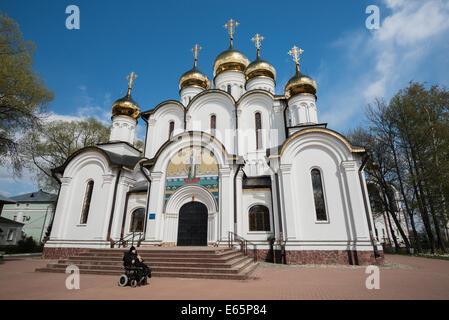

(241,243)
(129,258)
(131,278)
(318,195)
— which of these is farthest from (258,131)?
(131,278)

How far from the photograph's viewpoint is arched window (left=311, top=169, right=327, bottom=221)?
9922mm

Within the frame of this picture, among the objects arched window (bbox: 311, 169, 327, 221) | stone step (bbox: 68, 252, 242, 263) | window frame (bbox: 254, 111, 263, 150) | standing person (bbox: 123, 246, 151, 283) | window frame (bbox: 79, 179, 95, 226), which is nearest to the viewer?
standing person (bbox: 123, 246, 151, 283)

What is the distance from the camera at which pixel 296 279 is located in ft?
20.1

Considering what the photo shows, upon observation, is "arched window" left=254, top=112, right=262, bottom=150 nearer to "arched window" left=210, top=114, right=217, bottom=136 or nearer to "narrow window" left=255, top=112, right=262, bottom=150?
"narrow window" left=255, top=112, right=262, bottom=150

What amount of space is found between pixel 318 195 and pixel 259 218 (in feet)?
9.59

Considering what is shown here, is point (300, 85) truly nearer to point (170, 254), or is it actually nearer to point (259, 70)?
point (259, 70)

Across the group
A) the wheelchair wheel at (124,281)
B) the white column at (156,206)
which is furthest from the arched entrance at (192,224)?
the wheelchair wheel at (124,281)

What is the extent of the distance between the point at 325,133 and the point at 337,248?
196 inches

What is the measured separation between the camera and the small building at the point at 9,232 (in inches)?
858

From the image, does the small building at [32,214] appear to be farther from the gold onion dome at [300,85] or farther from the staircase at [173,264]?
the gold onion dome at [300,85]

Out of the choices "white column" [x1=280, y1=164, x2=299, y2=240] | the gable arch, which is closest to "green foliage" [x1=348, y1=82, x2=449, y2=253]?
"white column" [x1=280, y1=164, x2=299, y2=240]

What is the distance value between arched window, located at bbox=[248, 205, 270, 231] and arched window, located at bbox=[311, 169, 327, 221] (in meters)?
2.27

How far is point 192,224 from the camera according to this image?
11.3 metres
